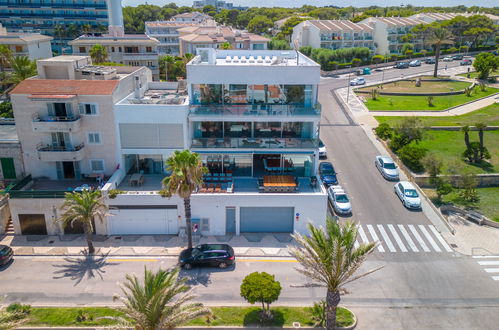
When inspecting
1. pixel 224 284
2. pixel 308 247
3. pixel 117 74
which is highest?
pixel 117 74

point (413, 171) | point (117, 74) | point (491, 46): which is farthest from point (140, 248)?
point (491, 46)

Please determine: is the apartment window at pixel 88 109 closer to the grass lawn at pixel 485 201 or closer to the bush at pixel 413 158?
the bush at pixel 413 158

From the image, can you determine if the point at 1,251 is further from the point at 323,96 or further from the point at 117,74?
the point at 323,96

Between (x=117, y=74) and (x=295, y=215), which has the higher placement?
(x=117, y=74)

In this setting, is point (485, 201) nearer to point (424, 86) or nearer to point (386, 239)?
point (386, 239)

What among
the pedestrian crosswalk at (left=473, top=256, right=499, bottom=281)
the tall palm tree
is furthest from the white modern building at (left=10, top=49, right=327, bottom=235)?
the tall palm tree

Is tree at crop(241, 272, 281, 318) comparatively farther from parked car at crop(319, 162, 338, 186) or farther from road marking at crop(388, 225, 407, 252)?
parked car at crop(319, 162, 338, 186)

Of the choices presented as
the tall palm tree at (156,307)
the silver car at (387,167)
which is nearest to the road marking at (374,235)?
the silver car at (387,167)
